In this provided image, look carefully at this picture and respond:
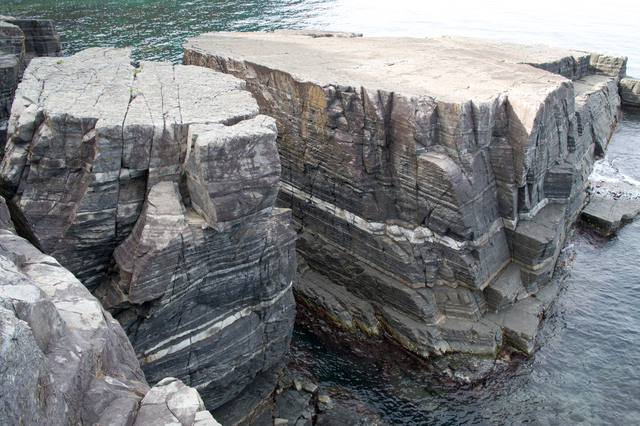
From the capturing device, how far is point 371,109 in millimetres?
15406

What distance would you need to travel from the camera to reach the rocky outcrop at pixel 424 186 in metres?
15.1

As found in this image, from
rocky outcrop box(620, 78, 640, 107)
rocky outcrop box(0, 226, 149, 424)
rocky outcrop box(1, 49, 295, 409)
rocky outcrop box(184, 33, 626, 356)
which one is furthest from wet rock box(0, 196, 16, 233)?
rocky outcrop box(620, 78, 640, 107)

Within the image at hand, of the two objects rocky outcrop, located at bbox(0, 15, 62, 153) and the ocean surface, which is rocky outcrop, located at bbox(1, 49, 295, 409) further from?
the ocean surface

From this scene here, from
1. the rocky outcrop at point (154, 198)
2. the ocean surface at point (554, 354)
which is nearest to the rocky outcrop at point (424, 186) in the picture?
the ocean surface at point (554, 354)

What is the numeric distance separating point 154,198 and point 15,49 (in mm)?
14248

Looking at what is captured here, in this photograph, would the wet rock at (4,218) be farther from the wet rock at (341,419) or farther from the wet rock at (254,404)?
the wet rock at (341,419)

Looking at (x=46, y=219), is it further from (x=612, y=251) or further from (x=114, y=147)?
(x=612, y=251)

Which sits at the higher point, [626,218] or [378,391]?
[626,218]

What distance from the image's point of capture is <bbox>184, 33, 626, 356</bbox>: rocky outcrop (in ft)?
Result: 49.4

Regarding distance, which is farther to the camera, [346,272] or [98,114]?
[346,272]

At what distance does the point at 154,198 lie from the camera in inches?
397

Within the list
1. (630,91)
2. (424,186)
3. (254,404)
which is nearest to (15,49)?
(254,404)

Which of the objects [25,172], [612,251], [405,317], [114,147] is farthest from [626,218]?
[25,172]

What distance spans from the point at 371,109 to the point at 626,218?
51.4 ft
